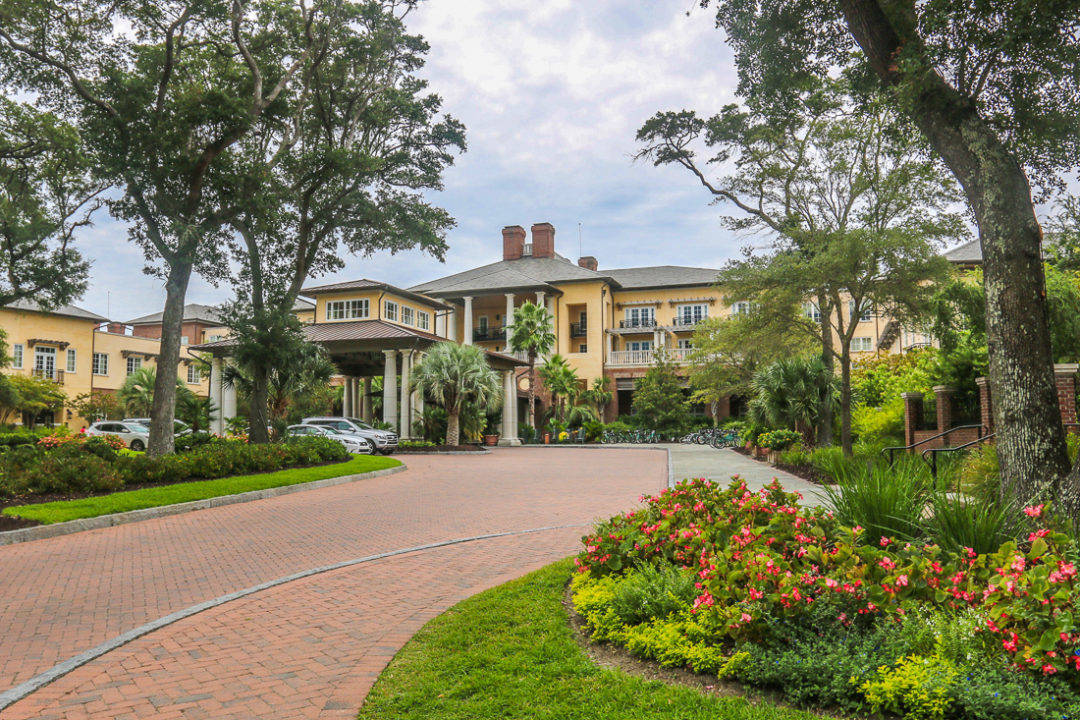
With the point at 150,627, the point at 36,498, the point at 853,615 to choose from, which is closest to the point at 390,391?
the point at 36,498

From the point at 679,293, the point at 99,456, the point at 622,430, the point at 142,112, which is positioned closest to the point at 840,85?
the point at 142,112

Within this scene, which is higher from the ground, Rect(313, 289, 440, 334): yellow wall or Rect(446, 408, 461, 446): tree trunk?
Rect(313, 289, 440, 334): yellow wall

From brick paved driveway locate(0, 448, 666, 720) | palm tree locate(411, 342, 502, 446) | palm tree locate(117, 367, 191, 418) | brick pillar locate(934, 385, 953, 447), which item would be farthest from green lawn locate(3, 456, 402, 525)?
palm tree locate(117, 367, 191, 418)

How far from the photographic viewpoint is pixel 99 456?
1489 centimetres

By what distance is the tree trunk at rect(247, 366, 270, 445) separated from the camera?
2361 cm

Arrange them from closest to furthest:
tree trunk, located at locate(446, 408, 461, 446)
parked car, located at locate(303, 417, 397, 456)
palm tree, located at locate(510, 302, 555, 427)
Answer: parked car, located at locate(303, 417, 397, 456) → tree trunk, located at locate(446, 408, 461, 446) → palm tree, located at locate(510, 302, 555, 427)

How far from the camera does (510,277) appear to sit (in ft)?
170

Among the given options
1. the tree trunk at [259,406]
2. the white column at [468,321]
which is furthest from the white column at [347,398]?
the tree trunk at [259,406]

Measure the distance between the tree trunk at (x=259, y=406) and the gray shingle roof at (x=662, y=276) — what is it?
34.8 metres

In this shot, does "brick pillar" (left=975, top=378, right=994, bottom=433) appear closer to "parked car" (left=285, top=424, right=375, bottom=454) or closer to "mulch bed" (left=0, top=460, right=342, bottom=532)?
"mulch bed" (left=0, top=460, right=342, bottom=532)

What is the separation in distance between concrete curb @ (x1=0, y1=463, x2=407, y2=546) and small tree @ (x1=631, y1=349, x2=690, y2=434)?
29272 millimetres

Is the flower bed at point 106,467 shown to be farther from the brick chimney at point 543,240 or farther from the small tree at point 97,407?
the brick chimney at point 543,240

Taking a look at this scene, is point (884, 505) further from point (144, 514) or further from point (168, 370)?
point (168, 370)

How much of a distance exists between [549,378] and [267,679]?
41.2 metres
